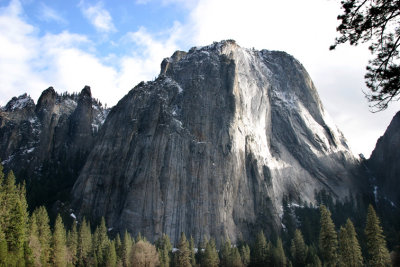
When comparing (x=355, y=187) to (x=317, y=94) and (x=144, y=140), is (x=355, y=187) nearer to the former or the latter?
(x=317, y=94)

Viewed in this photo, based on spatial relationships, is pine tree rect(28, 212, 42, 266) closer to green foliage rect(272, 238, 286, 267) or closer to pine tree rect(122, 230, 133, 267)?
pine tree rect(122, 230, 133, 267)

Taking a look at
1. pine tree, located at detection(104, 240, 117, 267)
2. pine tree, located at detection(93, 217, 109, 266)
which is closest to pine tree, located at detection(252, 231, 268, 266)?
pine tree, located at detection(104, 240, 117, 267)

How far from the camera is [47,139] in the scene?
149125mm

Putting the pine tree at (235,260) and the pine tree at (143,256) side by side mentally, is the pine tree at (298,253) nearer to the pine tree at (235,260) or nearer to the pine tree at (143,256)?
the pine tree at (235,260)

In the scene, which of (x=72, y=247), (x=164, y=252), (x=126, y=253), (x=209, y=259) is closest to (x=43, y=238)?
(x=72, y=247)

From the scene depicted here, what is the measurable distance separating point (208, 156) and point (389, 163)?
196ft

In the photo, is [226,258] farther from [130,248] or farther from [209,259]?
[130,248]

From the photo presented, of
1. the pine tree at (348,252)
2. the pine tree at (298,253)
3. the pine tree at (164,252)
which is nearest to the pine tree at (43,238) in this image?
the pine tree at (164,252)

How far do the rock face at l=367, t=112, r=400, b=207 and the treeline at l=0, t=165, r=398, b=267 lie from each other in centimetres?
4044

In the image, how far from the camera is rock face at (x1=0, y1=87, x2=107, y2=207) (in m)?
138

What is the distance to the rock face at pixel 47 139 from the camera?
453 ft

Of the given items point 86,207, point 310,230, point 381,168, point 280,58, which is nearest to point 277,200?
point 310,230

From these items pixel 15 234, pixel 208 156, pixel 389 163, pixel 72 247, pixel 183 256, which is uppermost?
pixel 389 163

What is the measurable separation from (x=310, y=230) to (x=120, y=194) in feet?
157
